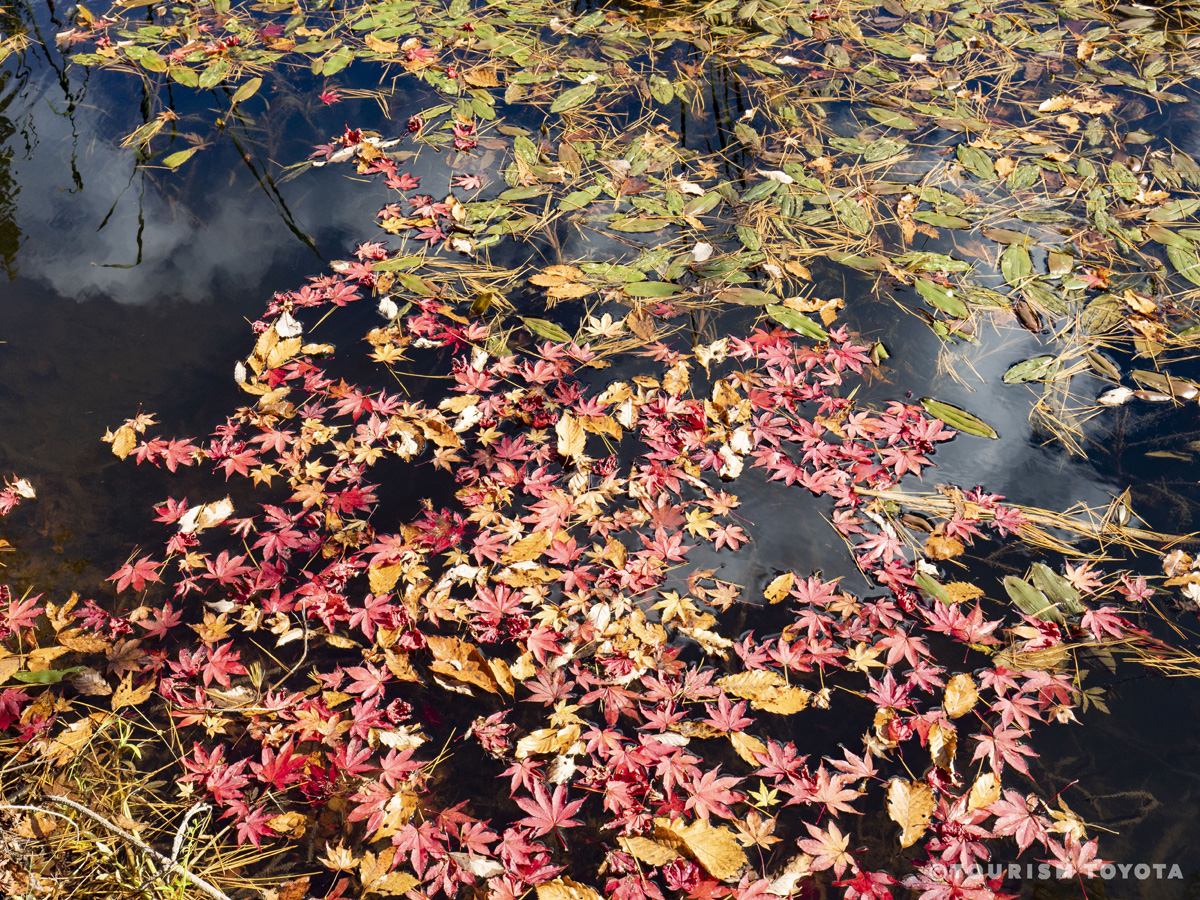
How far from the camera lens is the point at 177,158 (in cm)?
349

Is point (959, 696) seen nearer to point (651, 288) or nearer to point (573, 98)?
point (651, 288)

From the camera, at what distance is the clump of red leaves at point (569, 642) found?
1746mm

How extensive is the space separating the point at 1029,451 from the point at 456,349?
2.25 metres

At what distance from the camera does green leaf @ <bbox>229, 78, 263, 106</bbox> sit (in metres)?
3.79

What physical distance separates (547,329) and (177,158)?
2321mm

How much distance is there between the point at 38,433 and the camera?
2521 mm

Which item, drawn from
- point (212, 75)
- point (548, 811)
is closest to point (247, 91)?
point (212, 75)

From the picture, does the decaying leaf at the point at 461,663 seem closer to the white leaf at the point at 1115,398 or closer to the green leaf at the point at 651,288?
the green leaf at the point at 651,288

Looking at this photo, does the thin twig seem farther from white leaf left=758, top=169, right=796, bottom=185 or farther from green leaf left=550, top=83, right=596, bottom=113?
green leaf left=550, top=83, right=596, bottom=113

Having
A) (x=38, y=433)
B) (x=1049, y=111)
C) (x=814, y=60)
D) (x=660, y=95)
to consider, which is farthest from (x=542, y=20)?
(x=38, y=433)

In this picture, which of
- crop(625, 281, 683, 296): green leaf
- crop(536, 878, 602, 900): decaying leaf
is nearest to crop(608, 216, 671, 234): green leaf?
crop(625, 281, 683, 296): green leaf

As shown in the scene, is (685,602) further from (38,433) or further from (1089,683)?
(38,433)

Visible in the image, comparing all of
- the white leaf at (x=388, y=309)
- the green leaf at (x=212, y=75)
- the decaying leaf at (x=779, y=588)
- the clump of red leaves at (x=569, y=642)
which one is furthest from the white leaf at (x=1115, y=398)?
the green leaf at (x=212, y=75)

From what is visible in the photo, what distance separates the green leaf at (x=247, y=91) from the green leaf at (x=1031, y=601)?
4.41 m
